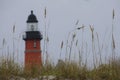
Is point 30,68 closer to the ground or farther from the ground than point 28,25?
closer to the ground

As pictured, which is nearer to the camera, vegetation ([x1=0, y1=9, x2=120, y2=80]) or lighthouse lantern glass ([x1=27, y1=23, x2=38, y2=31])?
vegetation ([x1=0, y1=9, x2=120, y2=80])

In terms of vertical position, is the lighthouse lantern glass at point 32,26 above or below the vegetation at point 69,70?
above

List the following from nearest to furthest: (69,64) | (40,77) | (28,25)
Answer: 1. (40,77)
2. (69,64)
3. (28,25)

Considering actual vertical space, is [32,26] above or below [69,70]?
above

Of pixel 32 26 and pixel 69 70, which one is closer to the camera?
pixel 69 70

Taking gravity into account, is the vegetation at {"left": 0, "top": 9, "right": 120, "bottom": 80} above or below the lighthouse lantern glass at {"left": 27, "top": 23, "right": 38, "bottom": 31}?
below

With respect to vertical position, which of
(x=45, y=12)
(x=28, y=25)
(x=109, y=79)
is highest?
(x=28, y=25)

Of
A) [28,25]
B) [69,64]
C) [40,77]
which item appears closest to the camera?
[40,77]

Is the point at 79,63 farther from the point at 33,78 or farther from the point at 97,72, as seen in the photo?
the point at 33,78

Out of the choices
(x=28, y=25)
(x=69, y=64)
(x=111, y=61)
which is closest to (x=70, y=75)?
(x=69, y=64)

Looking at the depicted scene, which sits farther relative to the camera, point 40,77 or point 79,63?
point 79,63

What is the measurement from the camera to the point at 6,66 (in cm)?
550

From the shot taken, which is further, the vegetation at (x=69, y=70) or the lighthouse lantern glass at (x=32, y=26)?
the lighthouse lantern glass at (x=32, y=26)

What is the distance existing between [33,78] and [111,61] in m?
1.14
